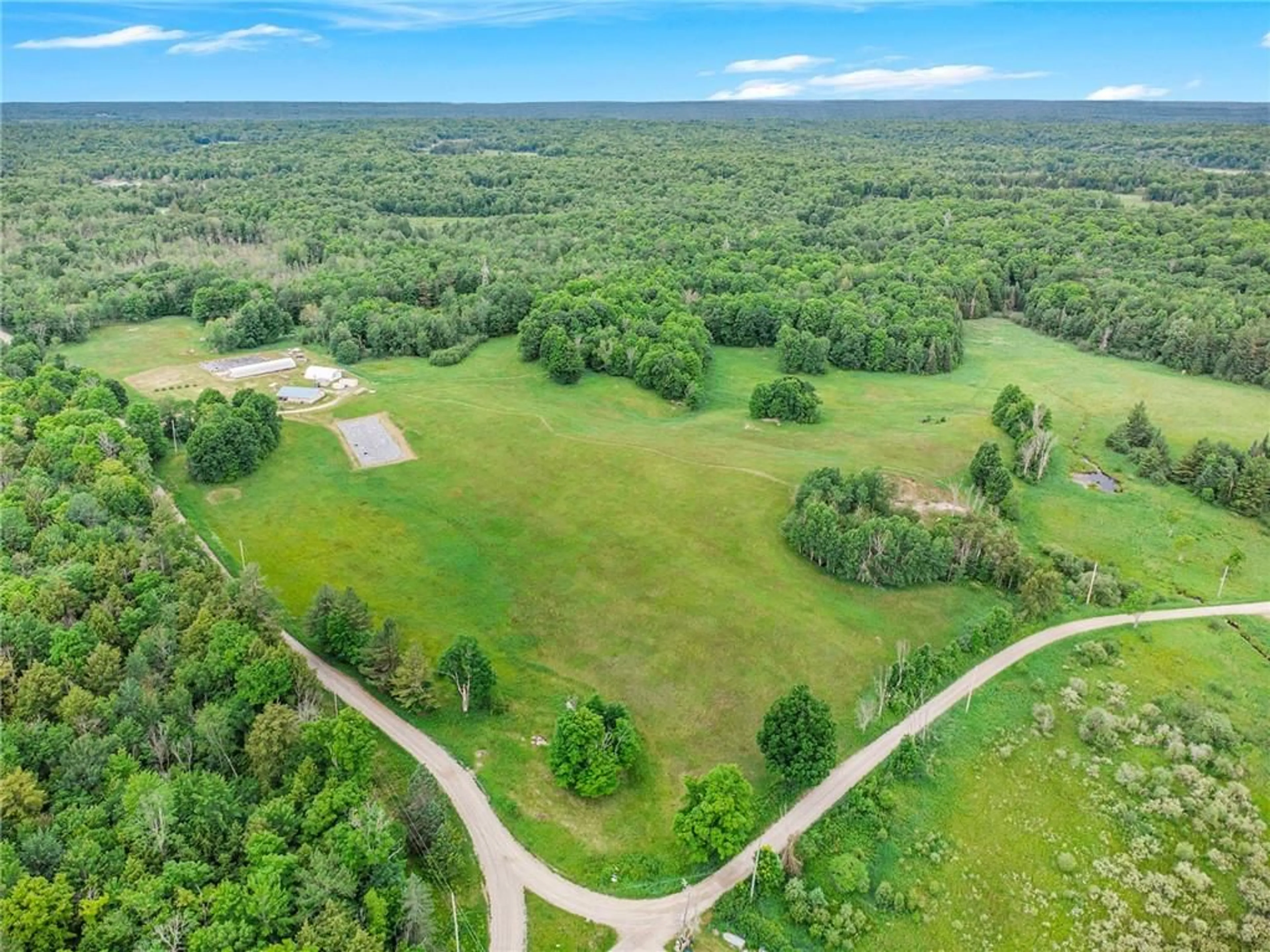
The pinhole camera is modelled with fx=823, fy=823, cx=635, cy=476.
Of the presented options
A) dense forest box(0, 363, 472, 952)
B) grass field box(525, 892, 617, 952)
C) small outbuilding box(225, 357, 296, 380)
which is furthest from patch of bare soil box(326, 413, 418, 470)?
grass field box(525, 892, 617, 952)

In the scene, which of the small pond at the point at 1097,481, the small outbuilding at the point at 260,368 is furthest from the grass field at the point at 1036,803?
the small outbuilding at the point at 260,368

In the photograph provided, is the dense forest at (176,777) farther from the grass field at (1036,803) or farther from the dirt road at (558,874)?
the grass field at (1036,803)

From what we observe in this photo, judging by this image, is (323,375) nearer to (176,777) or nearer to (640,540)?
(640,540)

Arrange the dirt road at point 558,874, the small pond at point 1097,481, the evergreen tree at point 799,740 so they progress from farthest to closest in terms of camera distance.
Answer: the small pond at point 1097,481
the evergreen tree at point 799,740
the dirt road at point 558,874

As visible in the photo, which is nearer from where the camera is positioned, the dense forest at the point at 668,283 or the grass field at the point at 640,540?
the grass field at the point at 640,540

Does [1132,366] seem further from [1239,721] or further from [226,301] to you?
[226,301]

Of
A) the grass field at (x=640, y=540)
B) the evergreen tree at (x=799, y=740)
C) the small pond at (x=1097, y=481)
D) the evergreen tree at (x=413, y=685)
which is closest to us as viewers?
the evergreen tree at (x=799, y=740)
